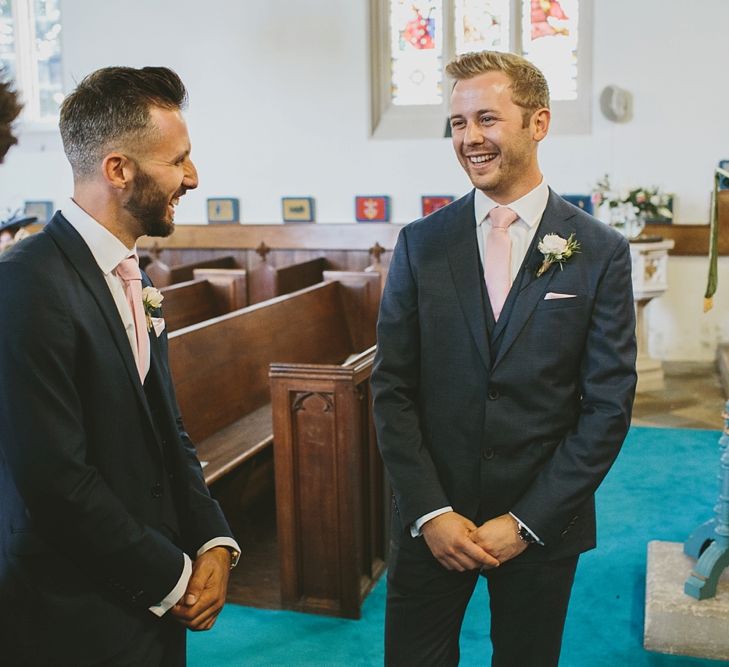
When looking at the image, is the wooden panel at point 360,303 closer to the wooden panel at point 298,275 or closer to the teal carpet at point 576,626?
the wooden panel at point 298,275

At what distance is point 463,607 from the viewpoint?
5.54ft

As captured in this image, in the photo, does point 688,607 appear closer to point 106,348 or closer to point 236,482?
point 236,482

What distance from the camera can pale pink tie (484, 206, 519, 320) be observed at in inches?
64.3

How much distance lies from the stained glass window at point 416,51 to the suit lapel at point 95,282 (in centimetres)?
658

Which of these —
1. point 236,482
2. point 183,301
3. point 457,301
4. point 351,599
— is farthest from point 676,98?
point 457,301

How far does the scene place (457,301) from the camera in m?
1.62

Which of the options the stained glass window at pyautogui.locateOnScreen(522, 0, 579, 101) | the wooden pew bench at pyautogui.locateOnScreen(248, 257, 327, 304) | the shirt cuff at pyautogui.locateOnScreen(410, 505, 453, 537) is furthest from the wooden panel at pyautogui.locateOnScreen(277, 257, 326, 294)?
the shirt cuff at pyautogui.locateOnScreen(410, 505, 453, 537)

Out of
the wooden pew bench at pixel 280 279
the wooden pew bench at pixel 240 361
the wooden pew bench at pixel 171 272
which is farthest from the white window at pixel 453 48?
the wooden pew bench at pixel 240 361

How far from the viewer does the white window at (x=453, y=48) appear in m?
7.02

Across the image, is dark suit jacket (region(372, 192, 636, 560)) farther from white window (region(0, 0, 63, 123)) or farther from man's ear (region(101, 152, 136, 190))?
white window (region(0, 0, 63, 123))

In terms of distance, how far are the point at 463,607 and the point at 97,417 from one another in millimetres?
830

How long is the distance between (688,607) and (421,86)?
5782 millimetres

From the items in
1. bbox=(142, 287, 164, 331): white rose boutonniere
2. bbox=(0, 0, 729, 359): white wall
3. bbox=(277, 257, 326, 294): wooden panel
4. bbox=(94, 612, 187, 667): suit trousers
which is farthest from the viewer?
bbox=(0, 0, 729, 359): white wall

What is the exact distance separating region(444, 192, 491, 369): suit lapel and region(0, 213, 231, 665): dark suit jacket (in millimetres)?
605
